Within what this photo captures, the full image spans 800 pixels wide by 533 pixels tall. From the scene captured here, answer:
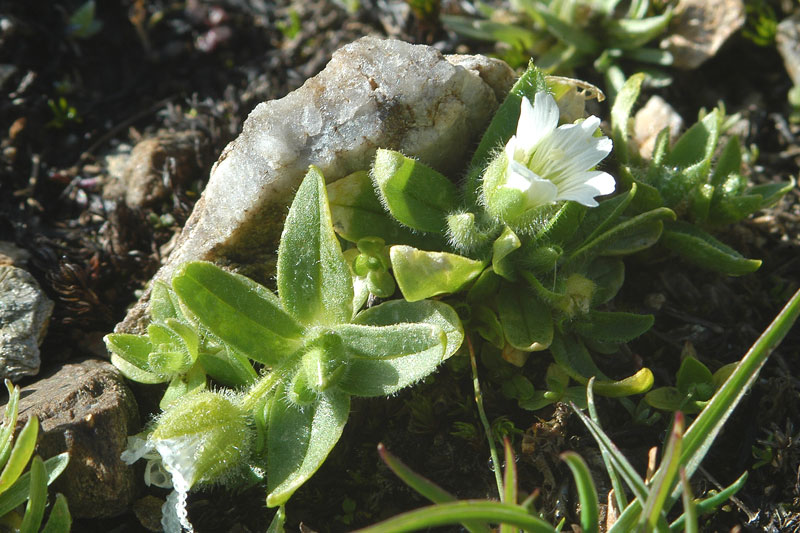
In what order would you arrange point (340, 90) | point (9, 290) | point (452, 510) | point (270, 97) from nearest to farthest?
point (452, 510) < point (340, 90) < point (9, 290) < point (270, 97)

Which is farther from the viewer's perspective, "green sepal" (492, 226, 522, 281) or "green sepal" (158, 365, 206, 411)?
"green sepal" (158, 365, 206, 411)

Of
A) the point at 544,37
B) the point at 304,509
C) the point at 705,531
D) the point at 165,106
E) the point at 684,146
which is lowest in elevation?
the point at 705,531

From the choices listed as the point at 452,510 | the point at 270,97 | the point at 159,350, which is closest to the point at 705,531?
the point at 452,510

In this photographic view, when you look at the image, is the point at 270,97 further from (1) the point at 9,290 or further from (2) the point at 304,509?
(2) the point at 304,509

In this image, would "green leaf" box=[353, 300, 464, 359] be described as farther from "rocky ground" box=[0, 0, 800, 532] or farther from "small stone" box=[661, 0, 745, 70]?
"small stone" box=[661, 0, 745, 70]

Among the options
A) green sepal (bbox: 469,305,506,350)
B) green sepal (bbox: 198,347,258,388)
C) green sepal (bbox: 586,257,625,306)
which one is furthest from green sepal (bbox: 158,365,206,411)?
green sepal (bbox: 586,257,625,306)

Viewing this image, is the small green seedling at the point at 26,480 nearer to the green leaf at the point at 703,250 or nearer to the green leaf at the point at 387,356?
the green leaf at the point at 387,356
